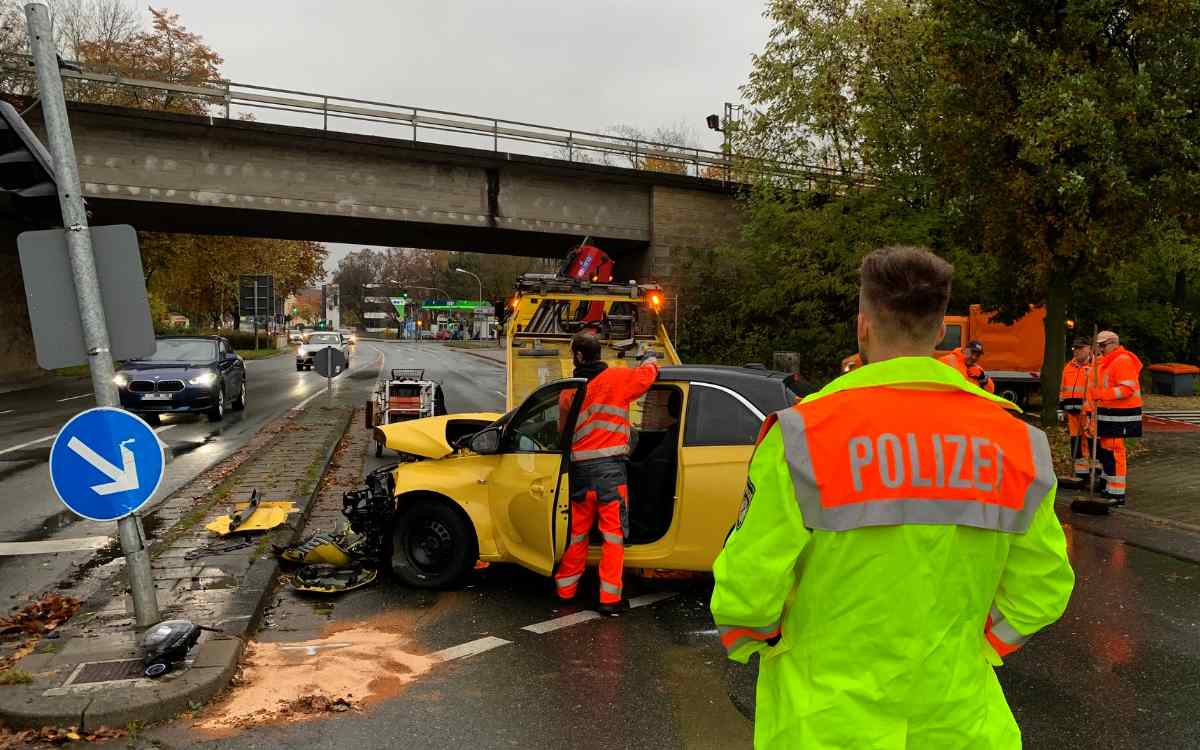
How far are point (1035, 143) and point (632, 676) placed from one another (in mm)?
10712

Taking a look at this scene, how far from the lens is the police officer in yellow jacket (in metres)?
1.64

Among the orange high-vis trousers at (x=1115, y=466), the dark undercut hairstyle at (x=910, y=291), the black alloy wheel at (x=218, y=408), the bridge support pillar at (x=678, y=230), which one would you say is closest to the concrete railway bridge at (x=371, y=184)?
the bridge support pillar at (x=678, y=230)

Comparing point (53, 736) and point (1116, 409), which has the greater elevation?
point (1116, 409)

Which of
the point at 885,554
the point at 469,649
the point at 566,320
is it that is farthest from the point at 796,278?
the point at 885,554

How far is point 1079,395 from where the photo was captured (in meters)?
10.4

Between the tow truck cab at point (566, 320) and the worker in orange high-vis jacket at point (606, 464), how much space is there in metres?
5.75

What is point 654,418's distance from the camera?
19.9 ft

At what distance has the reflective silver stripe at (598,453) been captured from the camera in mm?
5180

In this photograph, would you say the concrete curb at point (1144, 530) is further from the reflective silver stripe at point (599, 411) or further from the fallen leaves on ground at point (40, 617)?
the fallen leaves on ground at point (40, 617)

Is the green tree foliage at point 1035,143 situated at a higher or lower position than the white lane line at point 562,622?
higher

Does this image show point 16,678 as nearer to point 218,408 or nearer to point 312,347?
point 218,408

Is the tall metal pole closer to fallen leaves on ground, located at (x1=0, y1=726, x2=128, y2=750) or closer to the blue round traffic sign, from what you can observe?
the blue round traffic sign

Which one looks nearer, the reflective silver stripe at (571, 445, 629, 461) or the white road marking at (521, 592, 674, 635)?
the white road marking at (521, 592, 674, 635)

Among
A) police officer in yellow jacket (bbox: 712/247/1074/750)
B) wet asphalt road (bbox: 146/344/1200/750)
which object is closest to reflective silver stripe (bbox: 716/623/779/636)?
police officer in yellow jacket (bbox: 712/247/1074/750)
